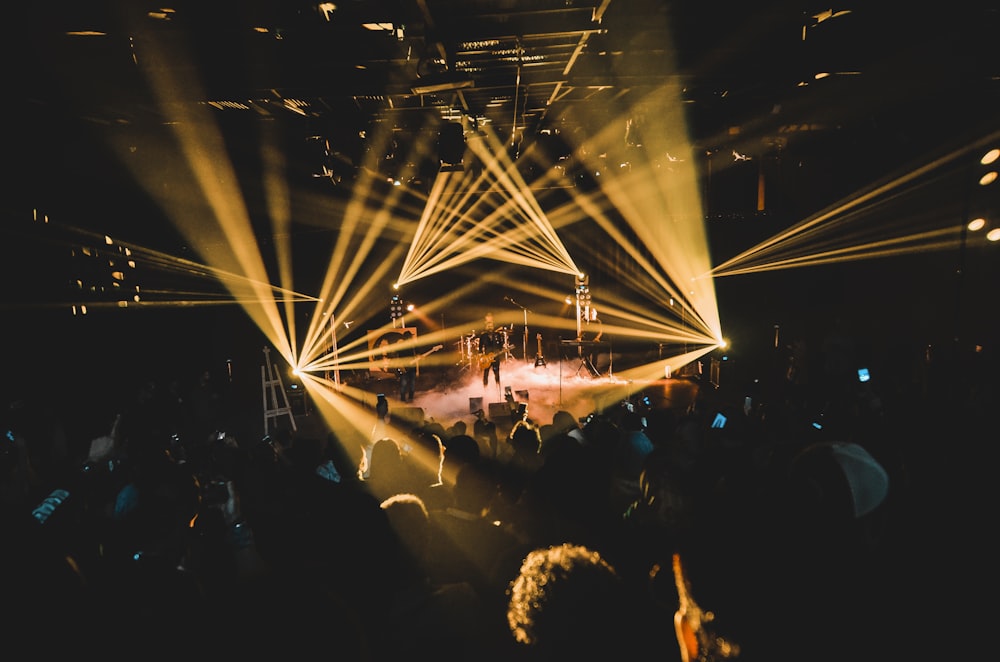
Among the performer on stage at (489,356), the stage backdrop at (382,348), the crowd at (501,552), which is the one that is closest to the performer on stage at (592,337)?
the performer on stage at (489,356)

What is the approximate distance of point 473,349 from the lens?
13039 mm

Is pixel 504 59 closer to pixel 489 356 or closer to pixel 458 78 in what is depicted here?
pixel 458 78

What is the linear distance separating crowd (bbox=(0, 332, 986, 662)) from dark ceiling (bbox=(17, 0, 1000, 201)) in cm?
339

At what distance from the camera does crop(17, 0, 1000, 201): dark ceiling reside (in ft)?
12.6

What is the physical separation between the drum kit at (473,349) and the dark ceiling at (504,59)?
7.32 m

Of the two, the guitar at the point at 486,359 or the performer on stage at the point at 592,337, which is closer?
the guitar at the point at 486,359

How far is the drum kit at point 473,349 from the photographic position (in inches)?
497

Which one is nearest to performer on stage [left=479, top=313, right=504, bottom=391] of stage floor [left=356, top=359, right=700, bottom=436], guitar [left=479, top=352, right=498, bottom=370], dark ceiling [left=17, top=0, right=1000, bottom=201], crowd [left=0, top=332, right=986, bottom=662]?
guitar [left=479, top=352, right=498, bottom=370]

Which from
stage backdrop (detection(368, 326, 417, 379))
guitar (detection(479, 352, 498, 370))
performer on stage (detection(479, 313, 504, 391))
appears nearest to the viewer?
performer on stage (detection(479, 313, 504, 391))

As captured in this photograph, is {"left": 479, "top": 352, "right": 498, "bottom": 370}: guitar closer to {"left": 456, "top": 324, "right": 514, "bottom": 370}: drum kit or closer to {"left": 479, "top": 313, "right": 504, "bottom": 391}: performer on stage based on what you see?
{"left": 479, "top": 313, "right": 504, "bottom": 391}: performer on stage

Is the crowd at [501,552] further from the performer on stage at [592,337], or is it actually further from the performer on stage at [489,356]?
the performer on stage at [592,337]

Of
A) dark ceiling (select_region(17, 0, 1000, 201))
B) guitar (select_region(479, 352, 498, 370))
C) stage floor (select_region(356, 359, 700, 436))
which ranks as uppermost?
dark ceiling (select_region(17, 0, 1000, 201))

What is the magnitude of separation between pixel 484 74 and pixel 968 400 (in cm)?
620

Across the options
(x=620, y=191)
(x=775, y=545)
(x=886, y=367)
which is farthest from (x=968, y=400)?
(x=620, y=191)
